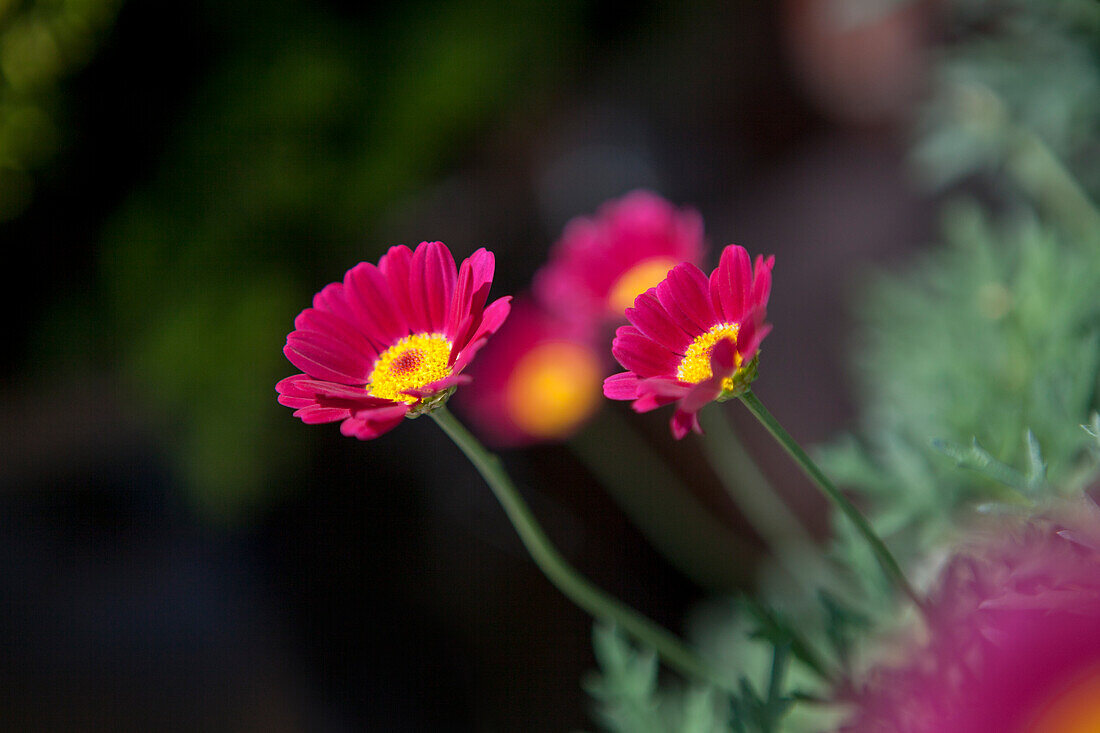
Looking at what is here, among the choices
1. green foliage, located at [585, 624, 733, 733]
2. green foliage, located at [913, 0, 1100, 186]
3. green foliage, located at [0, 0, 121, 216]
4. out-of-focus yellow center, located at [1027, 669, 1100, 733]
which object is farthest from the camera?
green foliage, located at [0, 0, 121, 216]

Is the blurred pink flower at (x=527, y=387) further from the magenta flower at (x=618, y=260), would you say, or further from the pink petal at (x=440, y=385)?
the pink petal at (x=440, y=385)

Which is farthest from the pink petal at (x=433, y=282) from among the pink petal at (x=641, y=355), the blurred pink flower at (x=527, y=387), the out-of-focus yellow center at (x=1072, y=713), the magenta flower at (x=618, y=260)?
the blurred pink flower at (x=527, y=387)

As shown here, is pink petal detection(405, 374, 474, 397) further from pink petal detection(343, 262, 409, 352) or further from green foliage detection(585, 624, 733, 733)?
green foliage detection(585, 624, 733, 733)

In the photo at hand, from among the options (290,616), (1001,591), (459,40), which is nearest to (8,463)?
(290,616)

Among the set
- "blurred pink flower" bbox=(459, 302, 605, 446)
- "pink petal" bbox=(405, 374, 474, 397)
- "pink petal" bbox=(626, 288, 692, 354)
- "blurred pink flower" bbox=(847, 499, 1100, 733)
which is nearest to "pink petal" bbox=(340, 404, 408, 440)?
"pink petal" bbox=(405, 374, 474, 397)

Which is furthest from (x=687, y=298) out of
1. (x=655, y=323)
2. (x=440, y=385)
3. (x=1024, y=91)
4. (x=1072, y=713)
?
(x=1024, y=91)

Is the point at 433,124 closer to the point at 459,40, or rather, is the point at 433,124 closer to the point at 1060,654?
the point at 459,40
